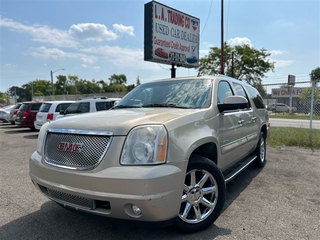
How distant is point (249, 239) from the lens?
271 centimetres

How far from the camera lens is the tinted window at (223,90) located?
3829 mm

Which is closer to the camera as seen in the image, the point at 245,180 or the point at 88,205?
the point at 88,205

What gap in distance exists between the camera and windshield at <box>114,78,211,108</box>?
3545 mm

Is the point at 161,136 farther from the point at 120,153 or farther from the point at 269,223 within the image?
the point at 269,223

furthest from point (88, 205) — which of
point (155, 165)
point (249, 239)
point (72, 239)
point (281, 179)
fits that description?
point (281, 179)

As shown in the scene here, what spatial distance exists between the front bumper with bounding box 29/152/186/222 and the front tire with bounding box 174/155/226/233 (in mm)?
278

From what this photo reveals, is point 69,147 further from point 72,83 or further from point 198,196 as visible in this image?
point 72,83

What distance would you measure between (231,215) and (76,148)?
6.96ft

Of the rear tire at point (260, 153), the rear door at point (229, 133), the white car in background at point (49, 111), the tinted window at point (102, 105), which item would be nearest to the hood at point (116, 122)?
the rear door at point (229, 133)

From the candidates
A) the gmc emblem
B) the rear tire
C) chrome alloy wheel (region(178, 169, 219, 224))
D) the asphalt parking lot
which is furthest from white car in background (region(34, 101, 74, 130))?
chrome alloy wheel (region(178, 169, 219, 224))

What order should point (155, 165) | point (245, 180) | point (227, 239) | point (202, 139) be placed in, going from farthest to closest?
point (245, 180) → point (202, 139) → point (227, 239) → point (155, 165)

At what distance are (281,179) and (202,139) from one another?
279 cm

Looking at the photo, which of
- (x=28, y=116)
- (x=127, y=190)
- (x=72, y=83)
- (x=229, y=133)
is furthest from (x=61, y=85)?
(x=127, y=190)

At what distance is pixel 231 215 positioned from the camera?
330cm
